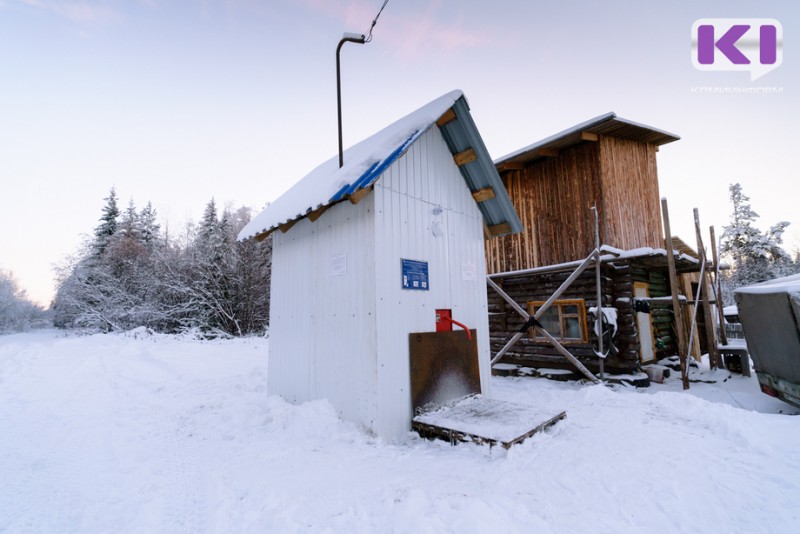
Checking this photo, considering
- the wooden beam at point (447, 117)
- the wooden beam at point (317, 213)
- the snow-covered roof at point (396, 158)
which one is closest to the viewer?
the snow-covered roof at point (396, 158)

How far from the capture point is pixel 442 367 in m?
5.65

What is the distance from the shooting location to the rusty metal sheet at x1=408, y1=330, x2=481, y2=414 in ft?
17.1

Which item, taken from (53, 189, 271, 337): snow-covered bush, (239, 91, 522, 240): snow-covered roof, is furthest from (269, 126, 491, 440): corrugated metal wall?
(53, 189, 271, 337): snow-covered bush

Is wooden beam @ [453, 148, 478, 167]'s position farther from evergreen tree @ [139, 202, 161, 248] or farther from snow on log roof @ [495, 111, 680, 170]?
evergreen tree @ [139, 202, 161, 248]

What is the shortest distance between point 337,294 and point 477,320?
2752 millimetres

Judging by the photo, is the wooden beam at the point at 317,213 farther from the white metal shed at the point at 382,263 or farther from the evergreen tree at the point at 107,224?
the evergreen tree at the point at 107,224

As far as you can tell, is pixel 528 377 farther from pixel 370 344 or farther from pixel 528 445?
pixel 370 344

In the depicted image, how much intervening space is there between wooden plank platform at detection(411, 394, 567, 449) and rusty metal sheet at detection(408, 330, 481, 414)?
202mm

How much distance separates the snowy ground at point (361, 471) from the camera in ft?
8.98

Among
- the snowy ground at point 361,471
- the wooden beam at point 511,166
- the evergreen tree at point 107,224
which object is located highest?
the evergreen tree at point 107,224

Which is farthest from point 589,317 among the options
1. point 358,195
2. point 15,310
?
point 15,310

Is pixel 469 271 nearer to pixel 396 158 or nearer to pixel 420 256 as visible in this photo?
pixel 420 256

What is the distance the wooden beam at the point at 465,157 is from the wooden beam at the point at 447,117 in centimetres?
65

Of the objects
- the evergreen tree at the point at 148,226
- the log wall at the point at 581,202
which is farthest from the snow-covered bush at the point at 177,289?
the log wall at the point at 581,202
